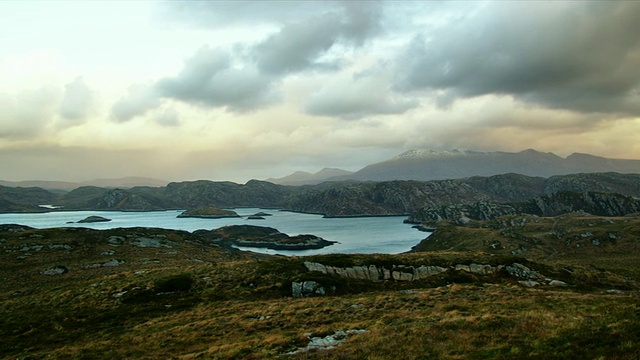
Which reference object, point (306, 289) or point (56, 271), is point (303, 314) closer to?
point (306, 289)

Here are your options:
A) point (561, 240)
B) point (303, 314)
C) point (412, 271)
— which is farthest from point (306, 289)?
point (561, 240)

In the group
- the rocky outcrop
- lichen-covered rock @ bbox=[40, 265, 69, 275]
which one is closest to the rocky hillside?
the rocky outcrop

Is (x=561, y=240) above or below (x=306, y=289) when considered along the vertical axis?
below

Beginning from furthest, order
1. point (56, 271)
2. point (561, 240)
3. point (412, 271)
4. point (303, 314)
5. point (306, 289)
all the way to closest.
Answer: point (561, 240) → point (56, 271) → point (412, 271) → point (306, 289) → point (303, 314)

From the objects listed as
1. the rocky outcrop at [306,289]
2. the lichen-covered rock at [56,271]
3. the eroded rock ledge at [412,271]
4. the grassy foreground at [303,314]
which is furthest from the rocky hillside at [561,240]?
the lichen-covered rock at [56,271]

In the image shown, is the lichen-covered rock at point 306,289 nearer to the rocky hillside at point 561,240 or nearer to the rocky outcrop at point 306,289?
the rocky outcrop at point 306,289

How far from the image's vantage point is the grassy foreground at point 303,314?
19.8 metres

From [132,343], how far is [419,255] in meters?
43.7

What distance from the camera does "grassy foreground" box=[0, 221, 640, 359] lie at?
19766 mm

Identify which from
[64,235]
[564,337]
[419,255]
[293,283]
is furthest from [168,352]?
[64,235]

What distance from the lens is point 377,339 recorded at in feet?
73.2

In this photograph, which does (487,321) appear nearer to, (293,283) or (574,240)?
(293,283)

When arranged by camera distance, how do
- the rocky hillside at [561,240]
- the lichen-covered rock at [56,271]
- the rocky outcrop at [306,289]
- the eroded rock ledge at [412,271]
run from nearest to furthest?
the rocky outcrop at [306,289], the eroded rock ledge at [412,271], the lichen-covered rock at [56,271], the rocky hillside at [561,240]

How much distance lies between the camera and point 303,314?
32.8m
